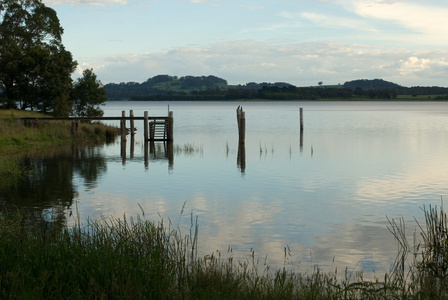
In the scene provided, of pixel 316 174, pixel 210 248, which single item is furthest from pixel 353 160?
pixel 210 248

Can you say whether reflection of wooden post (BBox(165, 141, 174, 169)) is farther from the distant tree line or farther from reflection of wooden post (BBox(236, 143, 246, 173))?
the distant tree line

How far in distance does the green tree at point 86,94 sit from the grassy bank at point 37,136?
826 centimetres

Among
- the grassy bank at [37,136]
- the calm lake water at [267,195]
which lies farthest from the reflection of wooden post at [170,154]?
the grassy bank at [37,136]

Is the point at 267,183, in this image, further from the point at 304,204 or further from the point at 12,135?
the point at 12,135

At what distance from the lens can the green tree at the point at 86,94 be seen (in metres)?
54.4

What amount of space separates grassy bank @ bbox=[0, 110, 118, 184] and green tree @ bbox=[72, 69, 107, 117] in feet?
27.1

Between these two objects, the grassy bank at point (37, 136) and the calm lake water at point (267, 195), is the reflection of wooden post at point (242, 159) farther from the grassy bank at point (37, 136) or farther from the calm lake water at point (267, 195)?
the grassy bank at point (37, 136)

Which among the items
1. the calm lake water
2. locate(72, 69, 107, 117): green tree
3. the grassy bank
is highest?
locate(72, 69, 107, 117): green tree

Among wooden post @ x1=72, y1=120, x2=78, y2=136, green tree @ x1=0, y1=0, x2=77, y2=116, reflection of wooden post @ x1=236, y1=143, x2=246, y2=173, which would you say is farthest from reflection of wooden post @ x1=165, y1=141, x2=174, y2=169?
green tree @ x1=0, y1=0, x2=77, y2=116

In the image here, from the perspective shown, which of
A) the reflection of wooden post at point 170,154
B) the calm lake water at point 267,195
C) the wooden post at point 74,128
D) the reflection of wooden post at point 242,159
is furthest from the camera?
the wooden post at point 74,128

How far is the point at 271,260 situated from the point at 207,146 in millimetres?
30206

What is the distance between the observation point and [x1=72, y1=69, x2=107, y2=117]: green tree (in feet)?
178

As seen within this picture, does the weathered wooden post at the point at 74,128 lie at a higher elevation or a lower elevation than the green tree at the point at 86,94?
lower

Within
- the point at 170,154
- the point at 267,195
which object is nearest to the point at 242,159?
the point at 170,154
